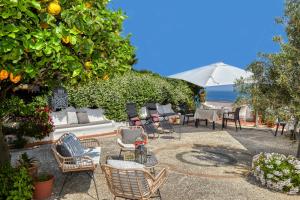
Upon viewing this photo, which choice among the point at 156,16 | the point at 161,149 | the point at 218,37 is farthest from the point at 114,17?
the point at 156,16

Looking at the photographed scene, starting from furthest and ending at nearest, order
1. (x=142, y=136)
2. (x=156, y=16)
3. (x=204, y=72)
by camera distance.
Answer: (x=156, y=16), (x=204, y=72), (x=142, y=136)

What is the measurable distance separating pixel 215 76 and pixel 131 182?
37.3 feet

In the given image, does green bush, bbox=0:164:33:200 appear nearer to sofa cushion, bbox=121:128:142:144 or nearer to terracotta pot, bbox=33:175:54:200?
terracotta pot, bbox=33:175:54:200

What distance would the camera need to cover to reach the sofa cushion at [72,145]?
23.4ft

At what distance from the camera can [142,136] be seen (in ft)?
31.3

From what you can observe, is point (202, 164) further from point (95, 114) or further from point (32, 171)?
point (95, 114)

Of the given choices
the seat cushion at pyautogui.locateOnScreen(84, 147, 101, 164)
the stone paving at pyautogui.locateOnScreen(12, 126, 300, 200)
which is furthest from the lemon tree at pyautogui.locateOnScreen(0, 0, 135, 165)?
the stone paving at pyautogui.locateOnScreen(12, 126, 300, 200)

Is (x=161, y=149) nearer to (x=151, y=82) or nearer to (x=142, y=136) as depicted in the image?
(x=142, y=136)

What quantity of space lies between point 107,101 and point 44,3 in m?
10.5

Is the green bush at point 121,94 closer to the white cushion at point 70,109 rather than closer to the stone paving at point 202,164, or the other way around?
the white cushion at point 70,109

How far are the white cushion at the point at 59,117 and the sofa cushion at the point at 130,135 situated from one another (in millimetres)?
4357

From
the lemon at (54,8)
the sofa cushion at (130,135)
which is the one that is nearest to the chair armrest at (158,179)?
the lemon at (54,8)

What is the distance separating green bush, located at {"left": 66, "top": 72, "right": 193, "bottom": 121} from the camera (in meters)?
13.8

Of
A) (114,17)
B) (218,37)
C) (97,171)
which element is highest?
(218,37)
